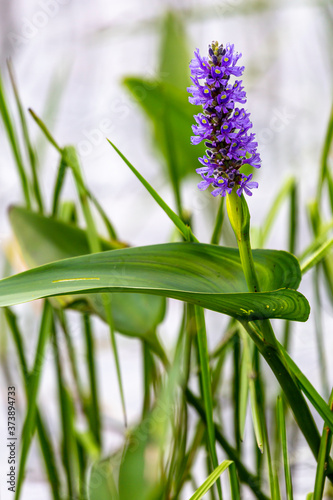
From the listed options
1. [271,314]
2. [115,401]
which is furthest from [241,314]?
[115,401]

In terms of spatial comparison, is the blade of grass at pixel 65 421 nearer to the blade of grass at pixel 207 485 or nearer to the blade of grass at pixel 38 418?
the blade of grass at pixel 38 418

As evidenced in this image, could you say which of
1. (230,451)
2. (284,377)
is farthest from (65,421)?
(284,377)

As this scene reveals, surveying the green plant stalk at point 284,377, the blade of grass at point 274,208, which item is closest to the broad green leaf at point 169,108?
the blade of grass at point 274,208

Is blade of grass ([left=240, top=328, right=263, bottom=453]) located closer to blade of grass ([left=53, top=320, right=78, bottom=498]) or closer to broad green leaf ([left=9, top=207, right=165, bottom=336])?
broad green leaf ([left=9, top=207, right=165, bottom=336])

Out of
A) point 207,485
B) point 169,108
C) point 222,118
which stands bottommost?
point 207,485

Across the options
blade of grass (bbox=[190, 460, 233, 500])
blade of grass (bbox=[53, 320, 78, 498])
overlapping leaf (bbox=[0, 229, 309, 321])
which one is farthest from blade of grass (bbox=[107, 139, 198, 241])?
blade of grass (bbox=[53, 320, 78, 498])

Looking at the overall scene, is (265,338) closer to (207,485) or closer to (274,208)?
(207,485)
